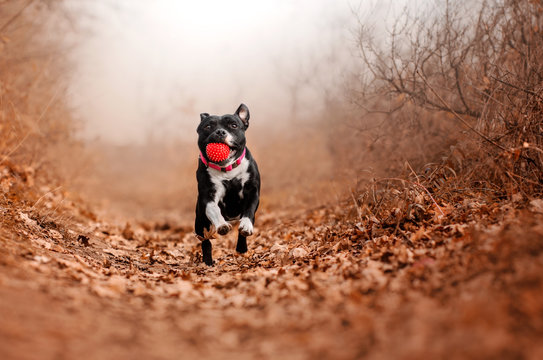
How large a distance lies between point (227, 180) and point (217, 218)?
22.2 inches

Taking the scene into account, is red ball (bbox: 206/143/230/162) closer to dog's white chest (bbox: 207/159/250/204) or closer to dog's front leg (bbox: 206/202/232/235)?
dog's white chest (bbox: 207/159/250/204)

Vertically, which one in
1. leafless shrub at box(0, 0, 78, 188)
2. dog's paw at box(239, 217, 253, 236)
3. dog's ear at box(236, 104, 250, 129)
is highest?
leafless shrub at box(0, 0, 78, 188)

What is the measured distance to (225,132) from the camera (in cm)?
479

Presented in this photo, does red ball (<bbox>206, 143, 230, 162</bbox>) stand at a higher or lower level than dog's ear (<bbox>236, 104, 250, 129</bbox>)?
lower

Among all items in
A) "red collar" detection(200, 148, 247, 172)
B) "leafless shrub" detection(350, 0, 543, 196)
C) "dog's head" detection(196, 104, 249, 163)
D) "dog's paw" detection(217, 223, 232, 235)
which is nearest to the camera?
"leafless shrub" detection(350, 0, 543, 196)

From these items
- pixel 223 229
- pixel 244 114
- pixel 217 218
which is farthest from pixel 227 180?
pixel 244 114

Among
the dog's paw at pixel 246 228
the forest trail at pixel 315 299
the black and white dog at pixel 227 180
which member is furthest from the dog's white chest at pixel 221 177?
the forest trail at pixel 315 299

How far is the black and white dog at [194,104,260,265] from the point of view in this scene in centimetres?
483

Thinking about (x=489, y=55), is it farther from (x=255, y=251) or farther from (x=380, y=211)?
(x=255, y=251)

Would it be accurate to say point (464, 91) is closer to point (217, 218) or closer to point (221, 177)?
point (221, 177)

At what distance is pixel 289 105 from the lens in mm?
20766

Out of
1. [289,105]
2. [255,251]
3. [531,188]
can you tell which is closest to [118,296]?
[255,251]

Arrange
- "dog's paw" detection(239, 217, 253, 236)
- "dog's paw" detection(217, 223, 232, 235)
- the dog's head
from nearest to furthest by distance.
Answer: "dog's paw" detection(217, 223, 232, 235) → "dog's paw" detection(239, 217, 253, 236) → the dog's head

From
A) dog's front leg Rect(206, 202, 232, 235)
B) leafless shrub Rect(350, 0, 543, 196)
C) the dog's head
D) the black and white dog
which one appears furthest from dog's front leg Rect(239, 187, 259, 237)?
leafless shrub Rect(350, 0, 543, 196)
